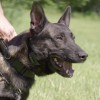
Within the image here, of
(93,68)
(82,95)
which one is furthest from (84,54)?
(93,68)

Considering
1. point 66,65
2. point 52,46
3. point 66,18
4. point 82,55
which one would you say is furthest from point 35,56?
point 66,18

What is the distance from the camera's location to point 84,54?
19.1 feet

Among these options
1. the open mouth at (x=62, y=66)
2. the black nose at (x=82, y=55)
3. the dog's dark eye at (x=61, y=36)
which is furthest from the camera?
the dog's dark eye at (x=61, y=36)

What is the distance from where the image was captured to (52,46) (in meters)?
6.03

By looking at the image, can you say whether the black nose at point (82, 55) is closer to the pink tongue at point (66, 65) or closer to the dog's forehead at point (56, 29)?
the pink tongue at point (66, 65)

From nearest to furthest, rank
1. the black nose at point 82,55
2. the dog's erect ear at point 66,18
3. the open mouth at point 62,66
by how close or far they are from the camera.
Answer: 1. the black nose at point 82,55
2. the open mouth at point 62,66
3. the dog's erect ear at point 66,18

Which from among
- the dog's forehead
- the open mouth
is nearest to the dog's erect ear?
the dog's forehead

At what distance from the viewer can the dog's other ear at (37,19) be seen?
237 inches

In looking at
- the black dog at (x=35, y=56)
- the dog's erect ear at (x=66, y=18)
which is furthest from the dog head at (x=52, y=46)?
the dog's erect ear at (x=66, y=18)

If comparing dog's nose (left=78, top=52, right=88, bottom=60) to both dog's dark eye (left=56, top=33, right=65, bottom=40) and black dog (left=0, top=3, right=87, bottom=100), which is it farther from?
dog's dark eye (left=56, top=33, right=65, bottom=40)

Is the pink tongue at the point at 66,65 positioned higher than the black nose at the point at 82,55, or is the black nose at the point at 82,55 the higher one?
the black nose at the point at 82,55

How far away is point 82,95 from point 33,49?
227 centimetres

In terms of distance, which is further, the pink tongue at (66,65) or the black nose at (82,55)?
the pink tongue at (66,65)

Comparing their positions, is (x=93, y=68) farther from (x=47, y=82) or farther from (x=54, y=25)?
(x=54, y=25)
